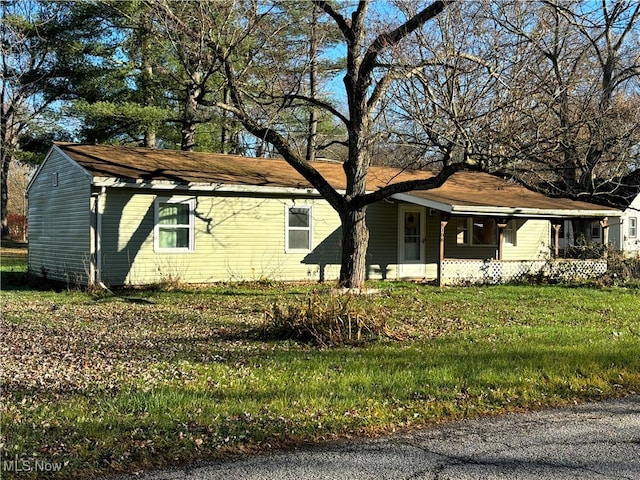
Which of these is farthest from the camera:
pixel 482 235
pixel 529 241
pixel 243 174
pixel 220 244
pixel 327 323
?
pixel 529 241

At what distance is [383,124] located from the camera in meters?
13.8

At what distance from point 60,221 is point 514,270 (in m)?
13.1

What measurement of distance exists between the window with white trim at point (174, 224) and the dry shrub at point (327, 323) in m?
7.72

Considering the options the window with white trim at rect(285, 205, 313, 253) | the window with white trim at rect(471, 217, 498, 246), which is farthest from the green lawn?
the window with white trim at rect(471, 217, 498, 246)

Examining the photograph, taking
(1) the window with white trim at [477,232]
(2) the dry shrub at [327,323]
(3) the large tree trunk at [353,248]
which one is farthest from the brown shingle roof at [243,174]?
(2) the dry shrub at [327,323]

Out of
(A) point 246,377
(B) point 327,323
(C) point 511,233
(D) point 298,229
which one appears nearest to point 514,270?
(C) point 511,233

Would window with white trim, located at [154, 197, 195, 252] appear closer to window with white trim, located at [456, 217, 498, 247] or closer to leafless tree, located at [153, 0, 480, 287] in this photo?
leafless tree, located at [153, 0, 480, 287]

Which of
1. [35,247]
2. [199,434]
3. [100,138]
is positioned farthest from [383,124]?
[100,138]

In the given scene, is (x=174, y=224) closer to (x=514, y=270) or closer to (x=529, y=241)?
(x=514, y=270)

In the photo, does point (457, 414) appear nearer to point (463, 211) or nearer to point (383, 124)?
point (383, 124)

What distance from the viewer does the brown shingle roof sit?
15766 mm

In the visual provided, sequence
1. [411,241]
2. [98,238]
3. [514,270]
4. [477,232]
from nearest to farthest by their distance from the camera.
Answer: [98,238] → [514,270] → [411,241] → [477,232]

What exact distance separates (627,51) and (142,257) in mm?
18345

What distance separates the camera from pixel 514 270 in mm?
18672
